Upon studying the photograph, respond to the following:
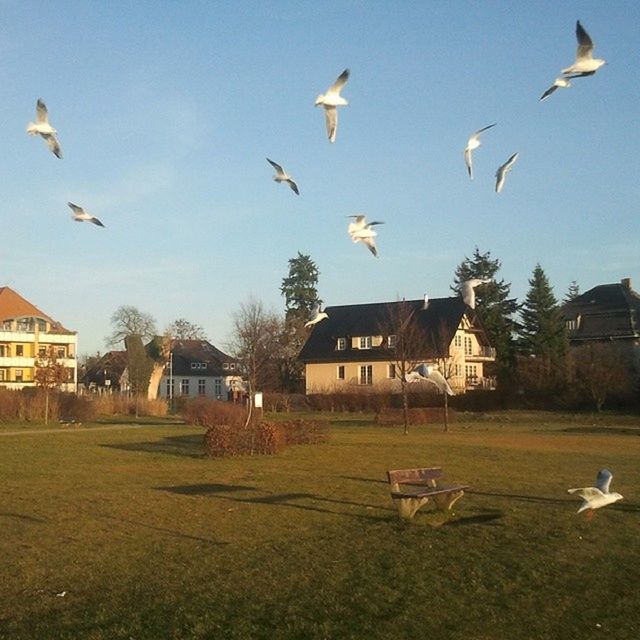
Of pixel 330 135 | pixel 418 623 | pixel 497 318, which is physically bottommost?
pixel 418 623

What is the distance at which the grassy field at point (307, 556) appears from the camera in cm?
760

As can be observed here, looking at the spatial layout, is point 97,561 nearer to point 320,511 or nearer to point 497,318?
point 320,511

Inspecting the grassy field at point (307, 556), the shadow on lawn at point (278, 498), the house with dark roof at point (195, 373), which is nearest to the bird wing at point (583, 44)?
the grassy field at point (307, 556)

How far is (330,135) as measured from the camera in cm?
1003

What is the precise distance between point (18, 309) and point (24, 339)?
6.35 metres

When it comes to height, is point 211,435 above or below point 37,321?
below

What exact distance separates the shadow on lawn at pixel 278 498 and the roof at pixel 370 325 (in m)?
46.0

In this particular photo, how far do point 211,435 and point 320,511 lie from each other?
1089 cm

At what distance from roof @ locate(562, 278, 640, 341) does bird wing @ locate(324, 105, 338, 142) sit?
6646 cm

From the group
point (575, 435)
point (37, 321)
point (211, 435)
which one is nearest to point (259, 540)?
point (211, 435)

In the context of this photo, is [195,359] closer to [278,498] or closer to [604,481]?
[278,498]

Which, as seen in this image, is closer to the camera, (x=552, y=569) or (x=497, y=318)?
(x=552, y=569)

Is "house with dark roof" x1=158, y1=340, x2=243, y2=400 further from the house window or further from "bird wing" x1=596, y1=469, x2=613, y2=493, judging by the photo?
"bird wing" x1=596, y1=469, x2=613, y2=493

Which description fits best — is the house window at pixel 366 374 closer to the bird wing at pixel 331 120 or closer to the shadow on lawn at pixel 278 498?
the shadow on lawn at pixel 278 498
